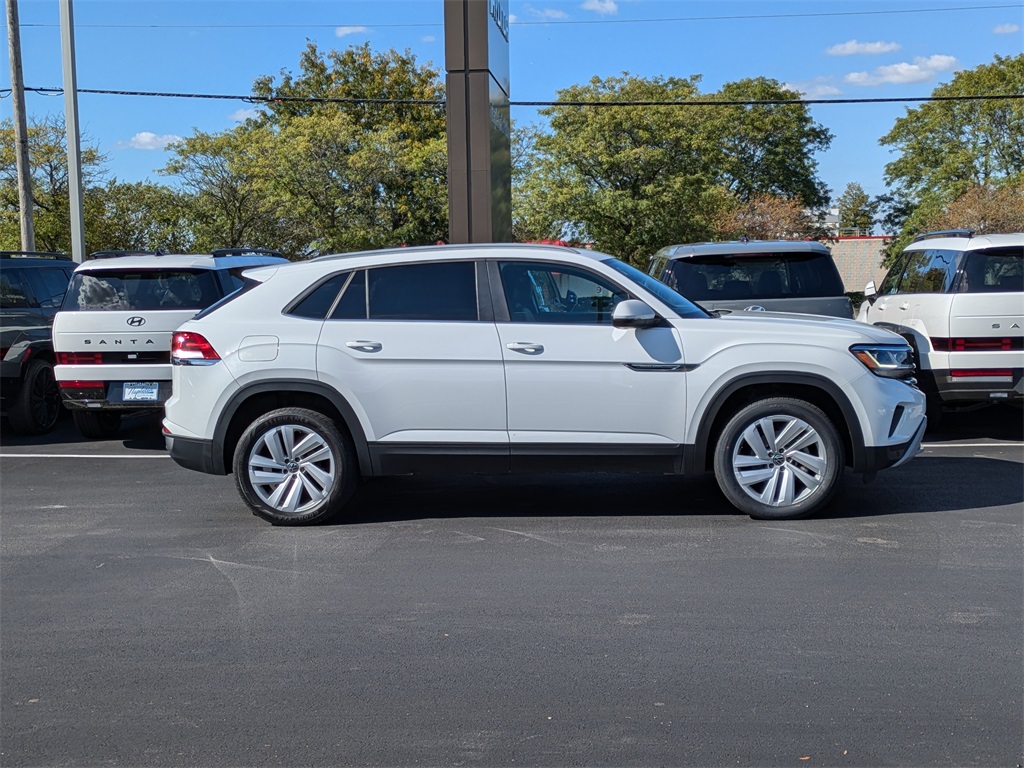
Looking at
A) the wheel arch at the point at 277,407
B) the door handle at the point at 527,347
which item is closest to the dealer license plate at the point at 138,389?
the wheel arch at the point at 277,407

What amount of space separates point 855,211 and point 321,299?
97.9 meters

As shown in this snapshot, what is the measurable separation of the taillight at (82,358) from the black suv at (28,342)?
4.52ft

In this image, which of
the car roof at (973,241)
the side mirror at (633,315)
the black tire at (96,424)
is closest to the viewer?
the side mirror at (633,315)

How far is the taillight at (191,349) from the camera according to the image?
7199mm

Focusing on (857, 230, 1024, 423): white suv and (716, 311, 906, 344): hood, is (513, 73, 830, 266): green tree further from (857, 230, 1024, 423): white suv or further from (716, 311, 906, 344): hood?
(716, 311, 906, 344): hood

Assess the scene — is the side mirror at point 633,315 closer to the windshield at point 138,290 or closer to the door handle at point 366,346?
the door handle at point 366,346

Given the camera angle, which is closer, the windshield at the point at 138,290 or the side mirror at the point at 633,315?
the side mirror at the point at 633,315

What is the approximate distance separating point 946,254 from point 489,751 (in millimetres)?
7640

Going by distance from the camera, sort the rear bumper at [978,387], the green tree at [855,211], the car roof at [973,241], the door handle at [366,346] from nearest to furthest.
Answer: the door handle at [366,346] → the rear bumper at [978,387] → the car roof at [973,241] → the green tree at [855,211]

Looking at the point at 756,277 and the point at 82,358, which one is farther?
the point at 756,277

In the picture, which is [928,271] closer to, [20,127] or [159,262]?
[159,262]

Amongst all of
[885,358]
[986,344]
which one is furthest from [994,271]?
[885,358]

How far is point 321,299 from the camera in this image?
285 inches

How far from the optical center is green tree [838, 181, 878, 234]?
93.0 meters
